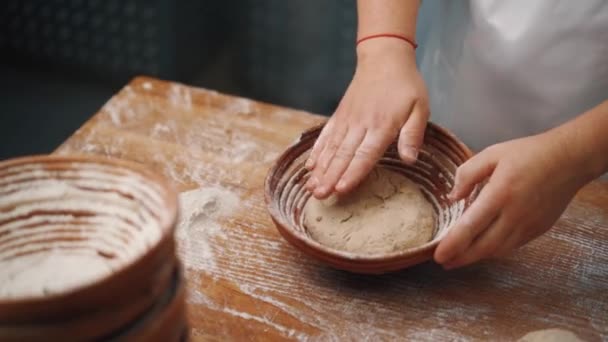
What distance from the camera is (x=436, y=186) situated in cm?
111

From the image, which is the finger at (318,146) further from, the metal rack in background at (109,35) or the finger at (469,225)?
the metal rack in background at (109,35)

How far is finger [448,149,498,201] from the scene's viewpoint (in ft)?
3.06

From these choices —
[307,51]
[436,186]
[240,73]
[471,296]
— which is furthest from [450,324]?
[240,73]

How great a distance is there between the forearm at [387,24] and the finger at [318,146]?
0.17m

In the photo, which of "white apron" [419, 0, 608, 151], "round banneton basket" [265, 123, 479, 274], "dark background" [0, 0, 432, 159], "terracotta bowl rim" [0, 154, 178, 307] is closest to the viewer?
"terracotta bowl rim" [0, 154, 178, 307]

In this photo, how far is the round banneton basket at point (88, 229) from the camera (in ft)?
1.84

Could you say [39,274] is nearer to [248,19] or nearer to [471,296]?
[471,296]

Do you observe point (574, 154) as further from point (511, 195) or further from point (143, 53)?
point (143, 53)

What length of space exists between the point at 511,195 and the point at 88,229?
1.87ft

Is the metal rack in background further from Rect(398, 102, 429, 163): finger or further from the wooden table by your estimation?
Rect(398, 102, 429, 163): finger

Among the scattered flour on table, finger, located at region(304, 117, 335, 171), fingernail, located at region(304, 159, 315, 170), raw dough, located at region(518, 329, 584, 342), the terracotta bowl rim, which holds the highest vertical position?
the terracotta bowl rim

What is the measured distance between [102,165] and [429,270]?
1.85ft

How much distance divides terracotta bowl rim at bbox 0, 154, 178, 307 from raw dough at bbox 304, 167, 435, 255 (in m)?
0.42

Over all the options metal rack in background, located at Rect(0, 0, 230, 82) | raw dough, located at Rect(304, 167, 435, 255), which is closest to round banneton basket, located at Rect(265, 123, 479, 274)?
raw dough, located at Rect(304, 167, 435, 255)
